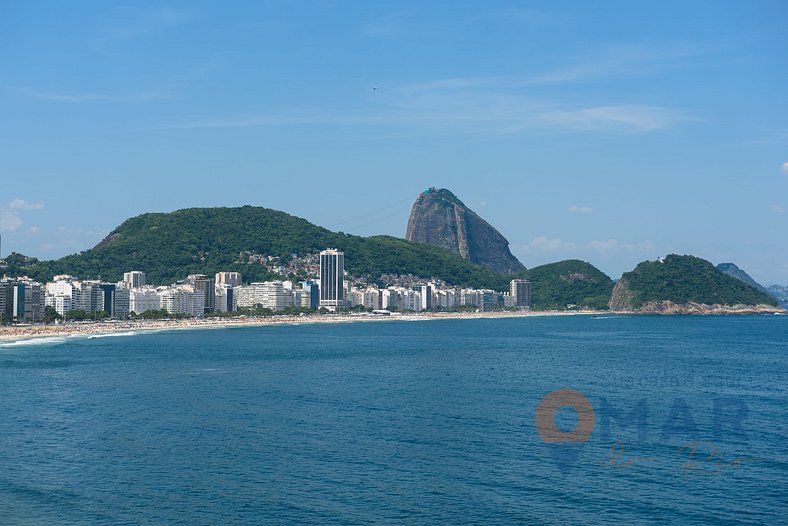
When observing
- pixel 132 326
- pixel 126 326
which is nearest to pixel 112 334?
pixel 126 326

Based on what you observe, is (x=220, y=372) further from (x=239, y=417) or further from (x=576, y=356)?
(x=576, y=356)

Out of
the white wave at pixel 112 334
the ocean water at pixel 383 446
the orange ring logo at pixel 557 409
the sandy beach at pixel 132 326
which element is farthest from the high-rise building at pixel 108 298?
the orange ring logo at pixel 557 409

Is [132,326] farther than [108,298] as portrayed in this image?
No

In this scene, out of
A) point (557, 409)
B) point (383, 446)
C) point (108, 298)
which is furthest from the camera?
point (108, 298)

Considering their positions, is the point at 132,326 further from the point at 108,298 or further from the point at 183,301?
the point at 183,301

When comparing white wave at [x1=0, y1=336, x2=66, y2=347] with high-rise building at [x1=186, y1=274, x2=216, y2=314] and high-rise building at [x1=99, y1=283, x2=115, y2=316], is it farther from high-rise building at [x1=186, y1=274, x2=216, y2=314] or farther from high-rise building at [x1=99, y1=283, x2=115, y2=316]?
high-rise building at [x1=186, y1=274, x2=216, y2=314]

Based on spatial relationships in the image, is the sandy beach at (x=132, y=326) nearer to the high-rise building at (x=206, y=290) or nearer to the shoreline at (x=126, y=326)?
the shoreline at (x=126, y=326)
